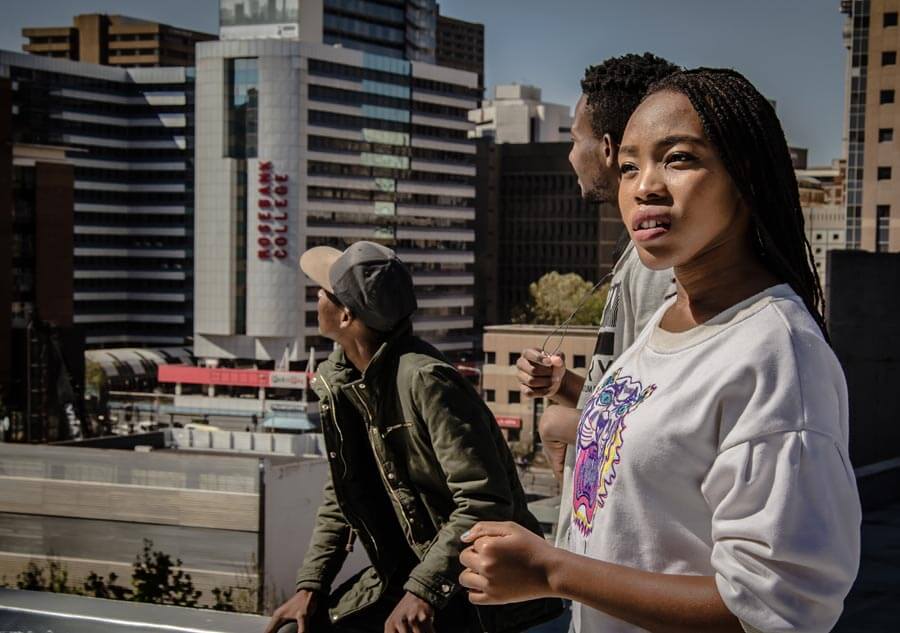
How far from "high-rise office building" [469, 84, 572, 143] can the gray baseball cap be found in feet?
319

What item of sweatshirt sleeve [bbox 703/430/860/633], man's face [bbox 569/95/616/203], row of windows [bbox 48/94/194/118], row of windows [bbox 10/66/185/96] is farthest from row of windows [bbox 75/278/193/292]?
sweatshirt sleeve [bbox 703/430/860/633]

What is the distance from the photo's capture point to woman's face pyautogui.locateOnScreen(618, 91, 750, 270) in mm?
1338

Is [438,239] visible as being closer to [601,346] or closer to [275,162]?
[275,162]

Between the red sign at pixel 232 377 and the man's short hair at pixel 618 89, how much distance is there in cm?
6335

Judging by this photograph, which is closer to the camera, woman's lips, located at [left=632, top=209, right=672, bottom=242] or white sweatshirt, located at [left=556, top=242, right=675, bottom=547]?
woman's lips, located at [left=632, top=209, right=672, bottom=242]

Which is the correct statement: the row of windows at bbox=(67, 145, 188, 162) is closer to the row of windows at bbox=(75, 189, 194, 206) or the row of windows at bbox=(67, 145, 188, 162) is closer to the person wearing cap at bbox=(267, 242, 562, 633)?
the row of windows at bbox=(75, 189, 194, 206)

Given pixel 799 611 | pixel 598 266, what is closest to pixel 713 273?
pixel 799 611

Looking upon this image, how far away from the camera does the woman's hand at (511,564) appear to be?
1301 mm

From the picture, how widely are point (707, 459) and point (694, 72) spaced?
45cm

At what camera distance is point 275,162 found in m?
69.9

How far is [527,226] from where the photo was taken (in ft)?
280

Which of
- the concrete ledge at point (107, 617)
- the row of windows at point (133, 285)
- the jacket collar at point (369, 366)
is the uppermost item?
the jacket collar at point (369, 366)

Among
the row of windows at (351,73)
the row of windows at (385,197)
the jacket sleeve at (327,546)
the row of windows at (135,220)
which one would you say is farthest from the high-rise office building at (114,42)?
the jacket sleeve at (327,546)

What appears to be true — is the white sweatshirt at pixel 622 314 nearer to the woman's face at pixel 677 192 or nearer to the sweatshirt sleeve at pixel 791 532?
the woman's face at pixel 677 192
